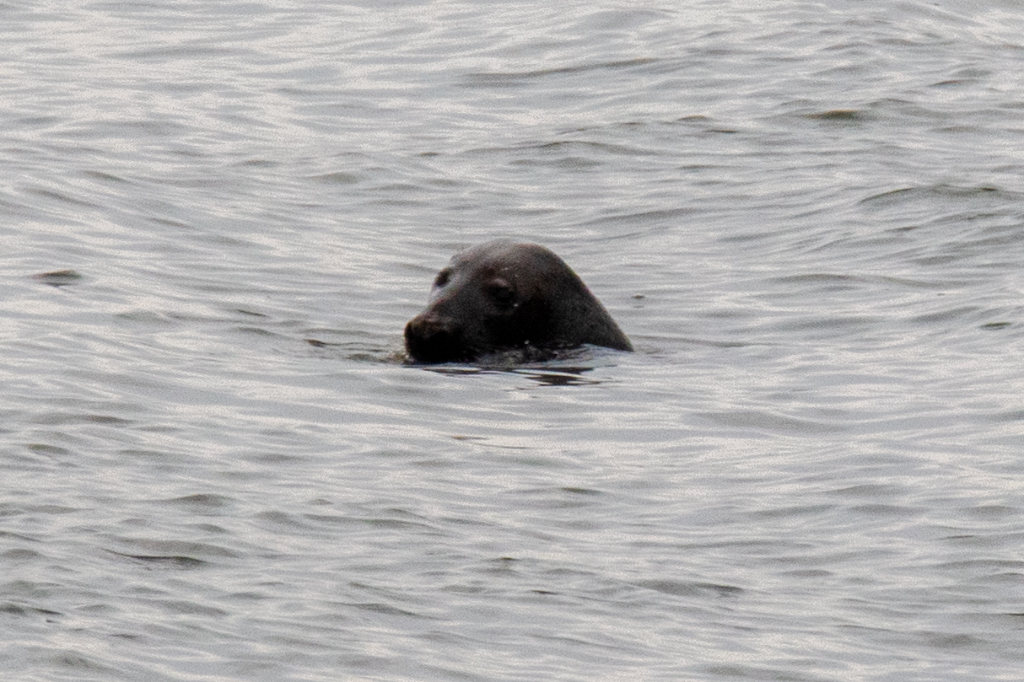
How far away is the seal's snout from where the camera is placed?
37.2 feet

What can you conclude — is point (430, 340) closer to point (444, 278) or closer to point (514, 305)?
point (514, 305)

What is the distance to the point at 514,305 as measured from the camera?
1191cm

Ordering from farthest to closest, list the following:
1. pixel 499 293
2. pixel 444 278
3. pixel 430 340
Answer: pixel 444 278 → pixel 499 293 → pixel 430 340

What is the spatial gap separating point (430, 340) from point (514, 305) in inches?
28.9

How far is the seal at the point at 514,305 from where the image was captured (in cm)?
1172

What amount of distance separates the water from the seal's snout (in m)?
0.28

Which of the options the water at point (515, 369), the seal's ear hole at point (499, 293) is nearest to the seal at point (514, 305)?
the seal's ear hole at point (499, 293)

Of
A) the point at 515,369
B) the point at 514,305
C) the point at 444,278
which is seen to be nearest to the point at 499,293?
the point at 514,305

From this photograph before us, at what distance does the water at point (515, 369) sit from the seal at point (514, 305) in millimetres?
289

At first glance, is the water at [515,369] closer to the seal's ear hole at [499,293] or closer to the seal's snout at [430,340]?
the seal's snout at [430,340]

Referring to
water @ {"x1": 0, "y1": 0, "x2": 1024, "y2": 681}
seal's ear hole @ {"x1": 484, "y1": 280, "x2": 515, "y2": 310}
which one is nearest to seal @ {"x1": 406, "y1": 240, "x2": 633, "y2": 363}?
seal's ear hole @ {"x1": 484, "y1": 280, "x2": 515, "y2": 310}

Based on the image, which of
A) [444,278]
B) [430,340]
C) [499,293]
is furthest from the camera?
[444,278]

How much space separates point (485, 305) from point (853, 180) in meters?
6.40

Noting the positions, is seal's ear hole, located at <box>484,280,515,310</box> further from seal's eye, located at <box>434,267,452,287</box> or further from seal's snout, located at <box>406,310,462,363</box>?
seal's snout, located at <box>406,310,462,363</box>
